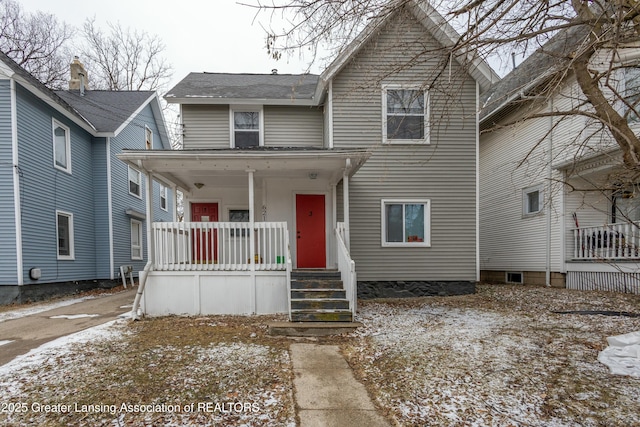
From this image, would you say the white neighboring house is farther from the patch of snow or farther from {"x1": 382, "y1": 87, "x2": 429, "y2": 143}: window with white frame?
the patch of snow

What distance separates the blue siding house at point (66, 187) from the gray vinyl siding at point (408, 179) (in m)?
7.02

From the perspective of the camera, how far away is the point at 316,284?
6512 millimetres

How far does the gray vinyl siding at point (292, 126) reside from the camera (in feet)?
30.2

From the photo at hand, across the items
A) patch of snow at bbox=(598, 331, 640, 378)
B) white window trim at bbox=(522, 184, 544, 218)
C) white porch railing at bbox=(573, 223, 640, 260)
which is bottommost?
patch of snow at bbox=(598, 331, 640, 378)

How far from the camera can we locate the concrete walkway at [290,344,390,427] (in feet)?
9.43

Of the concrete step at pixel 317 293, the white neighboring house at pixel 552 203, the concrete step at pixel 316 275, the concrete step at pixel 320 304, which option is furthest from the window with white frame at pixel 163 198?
the white neighboring house at pixel 552 203

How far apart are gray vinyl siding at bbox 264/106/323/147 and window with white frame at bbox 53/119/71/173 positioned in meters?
6.33

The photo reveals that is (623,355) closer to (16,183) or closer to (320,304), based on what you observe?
(320,304)

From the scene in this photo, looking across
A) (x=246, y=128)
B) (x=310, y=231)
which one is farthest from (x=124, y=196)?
(x=310, y=231)

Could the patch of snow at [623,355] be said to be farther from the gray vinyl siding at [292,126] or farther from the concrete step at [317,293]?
the gray vinyl siding at [292,126]

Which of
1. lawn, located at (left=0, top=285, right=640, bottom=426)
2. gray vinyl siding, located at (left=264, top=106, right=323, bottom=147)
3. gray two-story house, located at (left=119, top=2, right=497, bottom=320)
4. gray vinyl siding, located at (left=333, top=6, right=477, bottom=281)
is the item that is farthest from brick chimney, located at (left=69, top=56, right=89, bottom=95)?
lawn, located at (left=0, top=285, right=640, bottom=426)

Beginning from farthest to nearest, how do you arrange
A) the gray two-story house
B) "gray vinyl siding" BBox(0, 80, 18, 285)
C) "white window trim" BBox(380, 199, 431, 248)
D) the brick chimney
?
the brick chimney
"white window trim" BBox(380, 199, 431, 248)
the gray two-story house
"gray vinyl siding" BBox(0, 80, 18, 285)

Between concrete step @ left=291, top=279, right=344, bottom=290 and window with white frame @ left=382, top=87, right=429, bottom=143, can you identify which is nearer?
concrete step @ left=291, top=279, right=344, bottom=290

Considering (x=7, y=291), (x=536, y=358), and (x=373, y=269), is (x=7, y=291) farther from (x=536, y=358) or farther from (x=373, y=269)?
(x=536, y=358)
